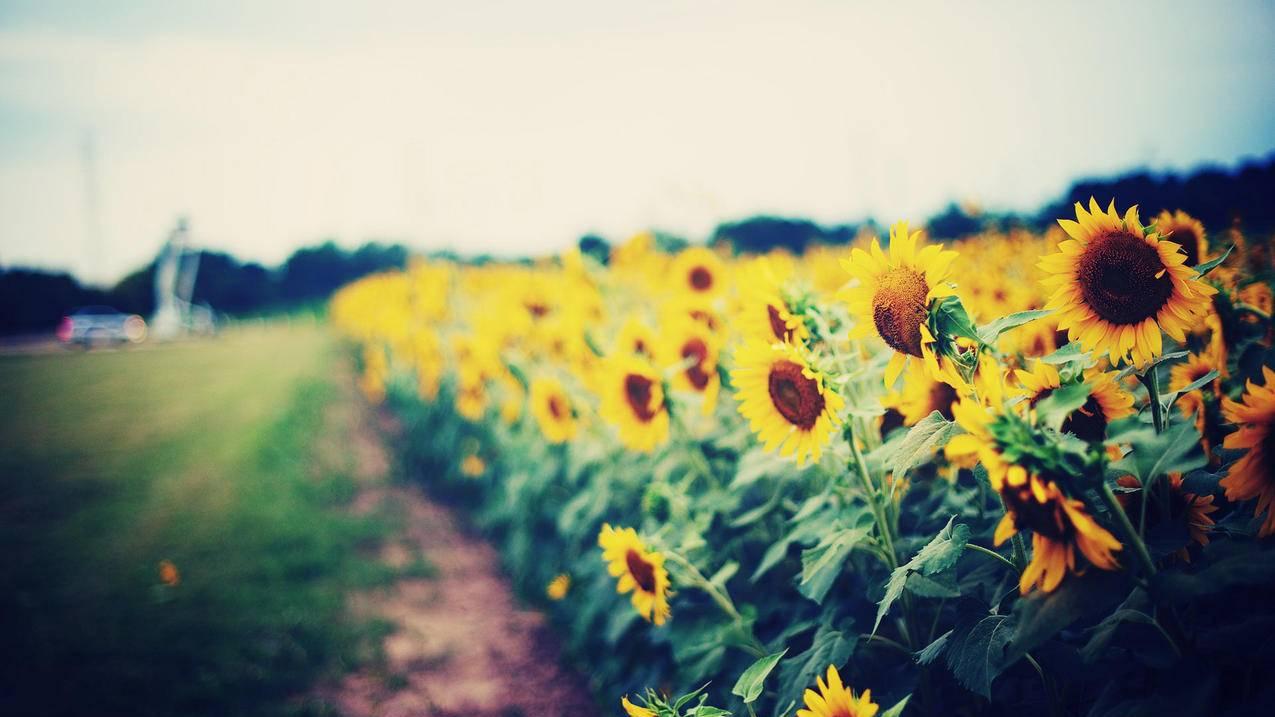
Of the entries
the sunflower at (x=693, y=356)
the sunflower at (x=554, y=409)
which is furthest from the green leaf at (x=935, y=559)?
the sunflower at (x=554, y=409)

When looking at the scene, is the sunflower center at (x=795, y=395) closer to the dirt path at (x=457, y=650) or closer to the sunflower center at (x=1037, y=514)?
the sunflower center at (x=1037, y=514)

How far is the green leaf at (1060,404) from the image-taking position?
0.85m

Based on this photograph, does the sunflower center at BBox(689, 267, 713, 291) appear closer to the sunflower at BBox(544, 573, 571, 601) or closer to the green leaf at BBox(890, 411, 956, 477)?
the sunflower at BBox(544, 573, 571, 601)

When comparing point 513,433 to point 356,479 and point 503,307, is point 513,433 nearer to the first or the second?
point 503,307

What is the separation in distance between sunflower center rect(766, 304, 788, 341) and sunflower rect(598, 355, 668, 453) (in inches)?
17.9

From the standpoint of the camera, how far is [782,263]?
195 cm

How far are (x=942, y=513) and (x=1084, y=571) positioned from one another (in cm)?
55

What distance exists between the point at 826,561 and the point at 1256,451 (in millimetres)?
690

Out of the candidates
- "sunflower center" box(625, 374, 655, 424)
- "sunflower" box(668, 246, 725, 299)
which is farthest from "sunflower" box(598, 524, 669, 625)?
"sunflower" box(668, 246, 725, 299)

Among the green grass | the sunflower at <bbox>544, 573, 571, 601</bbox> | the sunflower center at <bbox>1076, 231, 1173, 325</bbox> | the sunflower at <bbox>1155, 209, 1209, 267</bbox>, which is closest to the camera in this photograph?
the sunflower center at <bbox>1076, 231, 1173, 325</bbox>

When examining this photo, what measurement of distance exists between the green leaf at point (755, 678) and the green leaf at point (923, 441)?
472mm

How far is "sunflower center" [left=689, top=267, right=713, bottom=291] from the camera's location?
3193 millimetres

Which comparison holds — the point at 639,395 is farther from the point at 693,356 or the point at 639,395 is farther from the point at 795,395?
the point at 795,395

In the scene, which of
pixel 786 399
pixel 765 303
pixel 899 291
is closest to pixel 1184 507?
pixel 899 291
